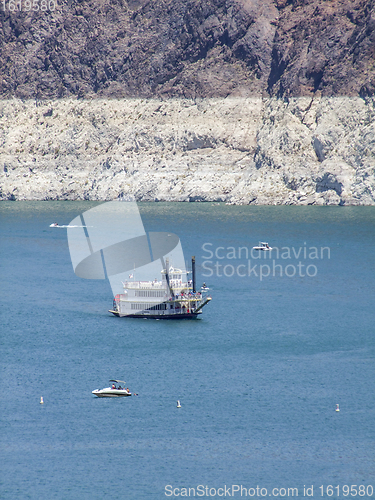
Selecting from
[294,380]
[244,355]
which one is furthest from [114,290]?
[294,380]

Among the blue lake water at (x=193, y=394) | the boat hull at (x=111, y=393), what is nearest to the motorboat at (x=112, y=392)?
the boat hull at (x=111, y=393)

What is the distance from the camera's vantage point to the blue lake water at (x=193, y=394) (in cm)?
5825

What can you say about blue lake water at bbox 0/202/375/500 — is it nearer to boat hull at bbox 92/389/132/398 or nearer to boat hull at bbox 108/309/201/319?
boat hull at bbox 92/389/132/398

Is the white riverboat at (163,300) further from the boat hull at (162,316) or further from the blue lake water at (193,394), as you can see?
the blue lake water at (193,394)

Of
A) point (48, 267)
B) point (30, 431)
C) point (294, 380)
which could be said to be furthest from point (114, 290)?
point (30, 431)

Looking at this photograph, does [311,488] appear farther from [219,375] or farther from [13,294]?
[13,294]

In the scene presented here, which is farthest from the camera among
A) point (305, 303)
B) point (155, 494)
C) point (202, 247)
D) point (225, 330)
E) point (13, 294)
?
point (202, 247)

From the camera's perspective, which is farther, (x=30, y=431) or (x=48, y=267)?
(x=48, y=267)

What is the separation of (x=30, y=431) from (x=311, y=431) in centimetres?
2164

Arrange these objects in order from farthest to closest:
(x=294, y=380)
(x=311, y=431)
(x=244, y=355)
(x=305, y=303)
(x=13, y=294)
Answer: (x=13, y=294) < (x=305, y=303) < (x=244, y=355) < (x=294, y=380) < (x=311, y=431)

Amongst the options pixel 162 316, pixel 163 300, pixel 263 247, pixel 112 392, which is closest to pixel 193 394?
pixel 112 392

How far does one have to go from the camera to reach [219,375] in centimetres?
7806

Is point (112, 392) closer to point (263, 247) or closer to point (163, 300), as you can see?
point (163, 300)

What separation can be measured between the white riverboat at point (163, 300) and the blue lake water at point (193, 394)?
1.65m
